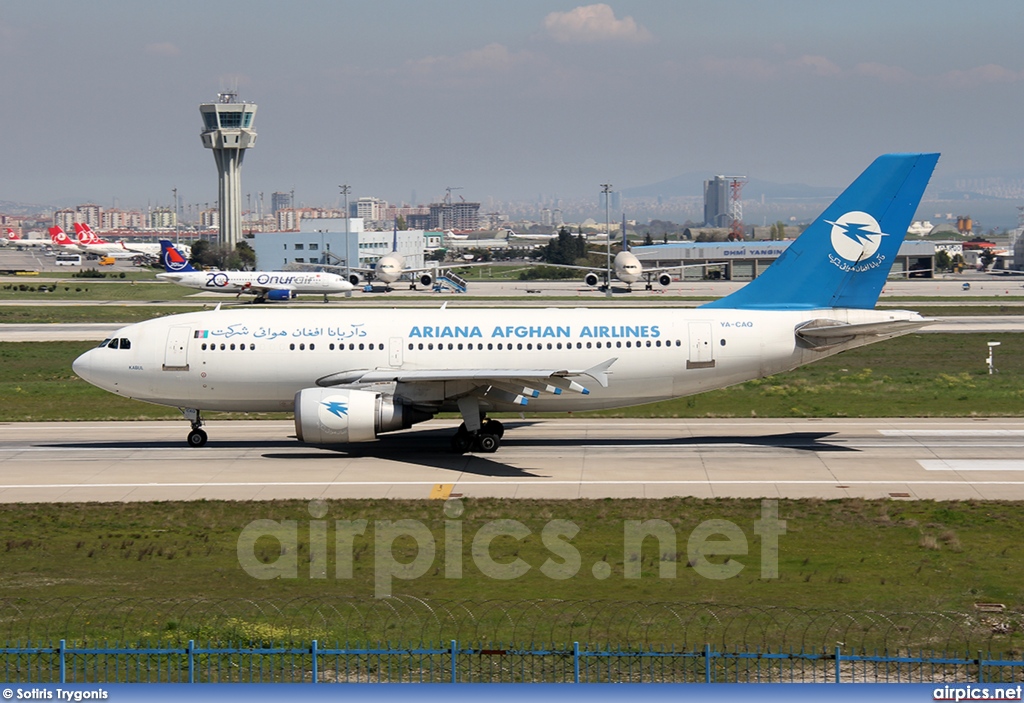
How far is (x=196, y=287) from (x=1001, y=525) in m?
108

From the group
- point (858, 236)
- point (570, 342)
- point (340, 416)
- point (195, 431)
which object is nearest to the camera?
point (340, 416)

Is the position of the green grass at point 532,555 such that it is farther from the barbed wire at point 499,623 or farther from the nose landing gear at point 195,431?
the nose landing gear at point 195,431

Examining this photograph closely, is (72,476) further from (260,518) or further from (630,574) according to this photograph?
(630,574)

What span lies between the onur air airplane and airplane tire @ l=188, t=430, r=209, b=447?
1380 mm

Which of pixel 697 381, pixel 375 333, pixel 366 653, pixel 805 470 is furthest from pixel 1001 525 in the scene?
pixel 375 333

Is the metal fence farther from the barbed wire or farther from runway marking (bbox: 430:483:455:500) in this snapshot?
runway marking (bbox: 430:483:455:500)

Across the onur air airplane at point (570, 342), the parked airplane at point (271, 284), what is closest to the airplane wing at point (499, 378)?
the onur air airplane at point (570, 342)

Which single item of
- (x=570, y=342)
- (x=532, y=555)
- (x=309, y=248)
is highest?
(x=309, y=248)

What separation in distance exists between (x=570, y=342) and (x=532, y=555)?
44.6ft

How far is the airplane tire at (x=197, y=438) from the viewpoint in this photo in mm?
39031

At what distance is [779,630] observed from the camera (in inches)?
768

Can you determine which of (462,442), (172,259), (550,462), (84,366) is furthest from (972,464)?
(172,259)

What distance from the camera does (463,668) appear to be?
17016 millimetres

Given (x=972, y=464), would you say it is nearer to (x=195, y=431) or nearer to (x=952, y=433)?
(x=952, y=433)
